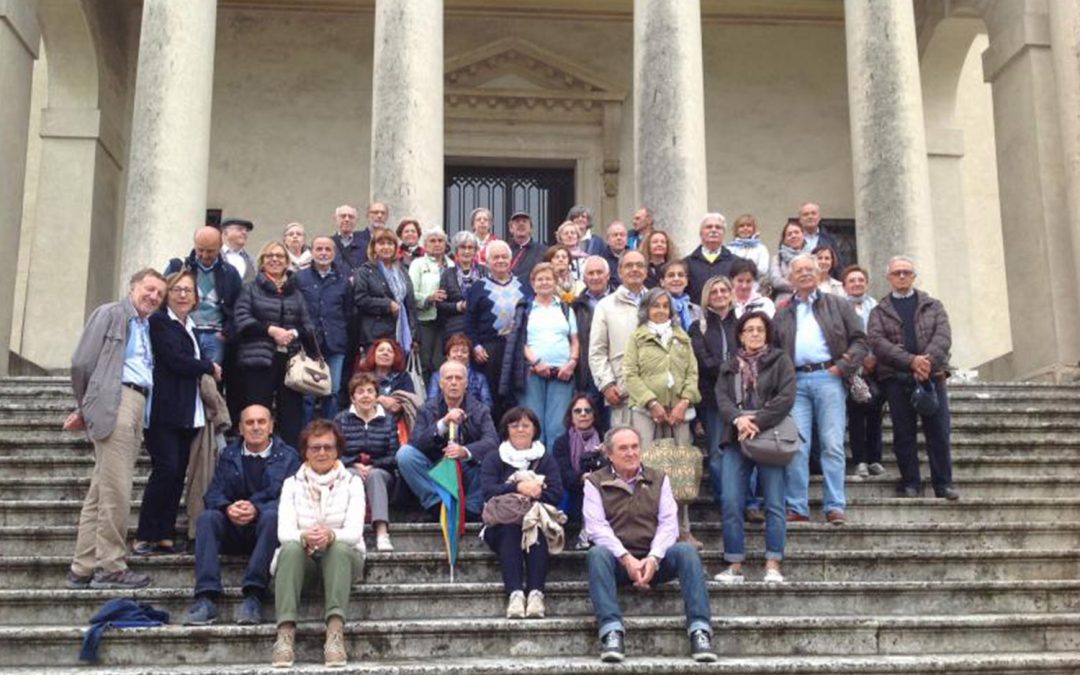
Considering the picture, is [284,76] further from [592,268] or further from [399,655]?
[399,655]

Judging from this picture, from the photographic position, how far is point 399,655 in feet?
22.6

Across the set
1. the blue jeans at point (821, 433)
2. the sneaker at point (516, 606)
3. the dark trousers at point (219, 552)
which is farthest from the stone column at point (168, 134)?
the blue jeans at point (821, 433)

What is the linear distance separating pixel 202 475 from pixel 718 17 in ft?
44.6

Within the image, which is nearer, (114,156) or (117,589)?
(117,589)

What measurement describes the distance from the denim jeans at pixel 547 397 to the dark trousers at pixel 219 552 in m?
2.30

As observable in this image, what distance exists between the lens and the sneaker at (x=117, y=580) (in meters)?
7.30

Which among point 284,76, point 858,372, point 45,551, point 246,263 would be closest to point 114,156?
point 284,76

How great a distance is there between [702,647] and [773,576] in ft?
3.62

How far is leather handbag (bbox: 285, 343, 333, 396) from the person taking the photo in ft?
28.3

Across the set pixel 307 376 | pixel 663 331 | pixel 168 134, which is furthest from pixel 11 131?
pixel 663 331

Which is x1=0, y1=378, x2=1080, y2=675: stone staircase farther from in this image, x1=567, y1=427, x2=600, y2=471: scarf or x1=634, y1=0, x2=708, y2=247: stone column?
x1=634, y1=0, x2=708, y2=247: stone column

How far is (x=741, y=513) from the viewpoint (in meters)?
7.76

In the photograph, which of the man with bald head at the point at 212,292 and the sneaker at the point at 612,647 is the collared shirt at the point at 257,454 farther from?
the sneaker at the point at 612,647

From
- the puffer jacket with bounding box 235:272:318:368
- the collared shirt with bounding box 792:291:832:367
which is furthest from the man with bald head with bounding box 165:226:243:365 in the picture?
the collared shirt with bounding box 792:291:832:367
